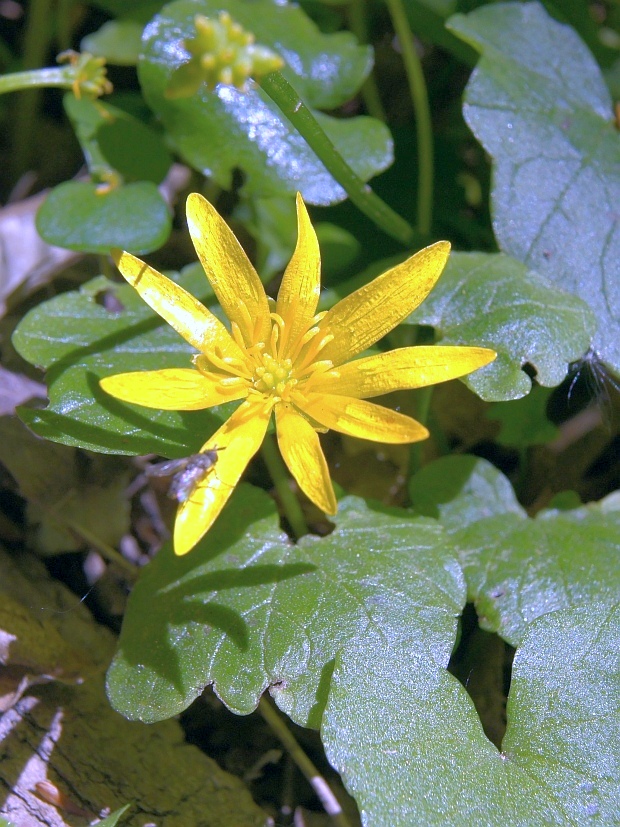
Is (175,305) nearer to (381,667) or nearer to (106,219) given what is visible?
(106,219)

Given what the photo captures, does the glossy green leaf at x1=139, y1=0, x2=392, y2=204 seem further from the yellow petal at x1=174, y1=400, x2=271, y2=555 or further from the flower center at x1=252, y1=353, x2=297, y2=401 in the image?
the yellow petal at x1=174, y1=400, x2=271, y2=555

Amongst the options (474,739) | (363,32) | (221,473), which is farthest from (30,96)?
(474,739)

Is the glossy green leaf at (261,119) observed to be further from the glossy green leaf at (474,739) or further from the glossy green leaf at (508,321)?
the glossy green leaf at (474,739)

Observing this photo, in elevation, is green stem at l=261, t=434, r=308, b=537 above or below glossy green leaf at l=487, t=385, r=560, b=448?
above

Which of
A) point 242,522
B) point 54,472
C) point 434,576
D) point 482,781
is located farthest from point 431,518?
point 54,472

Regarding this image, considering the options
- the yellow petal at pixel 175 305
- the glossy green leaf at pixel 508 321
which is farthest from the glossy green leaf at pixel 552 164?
the yellow petal at pixel 175 305

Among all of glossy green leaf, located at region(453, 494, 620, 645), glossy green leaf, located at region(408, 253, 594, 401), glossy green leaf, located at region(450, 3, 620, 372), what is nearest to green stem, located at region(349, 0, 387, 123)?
glossy green leaf, located at region(450, 3, 620, 372)
